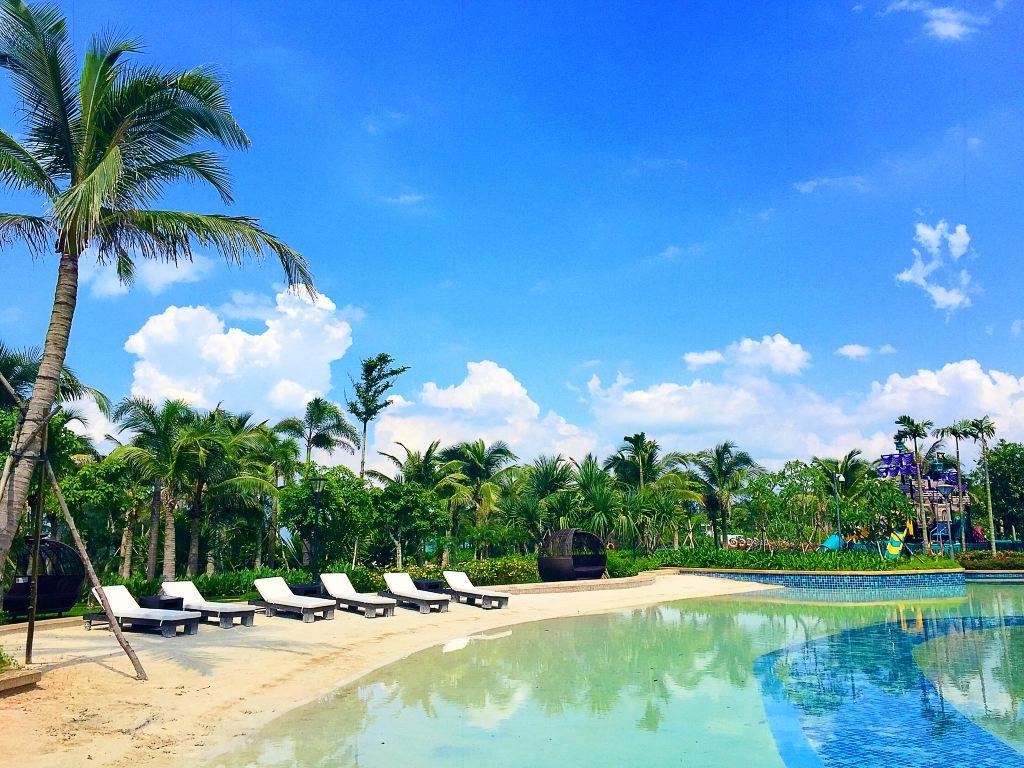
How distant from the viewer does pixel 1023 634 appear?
15.3 metres

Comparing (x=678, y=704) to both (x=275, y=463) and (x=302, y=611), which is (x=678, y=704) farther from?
(x=275, y=463)

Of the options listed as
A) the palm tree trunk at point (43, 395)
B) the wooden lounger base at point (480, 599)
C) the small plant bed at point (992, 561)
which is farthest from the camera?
the small plant bed at point (992, 561)

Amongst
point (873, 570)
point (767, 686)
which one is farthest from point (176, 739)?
point (873, 570)

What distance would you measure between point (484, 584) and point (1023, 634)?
45.9ft

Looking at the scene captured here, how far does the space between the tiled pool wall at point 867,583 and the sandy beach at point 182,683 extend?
1547cm

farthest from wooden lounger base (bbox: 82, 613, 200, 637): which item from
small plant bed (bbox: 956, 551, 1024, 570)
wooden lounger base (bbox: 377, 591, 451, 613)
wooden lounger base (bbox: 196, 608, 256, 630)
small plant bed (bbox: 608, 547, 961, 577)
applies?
small plant bed (bbox: 956, 551, 1024, 570)

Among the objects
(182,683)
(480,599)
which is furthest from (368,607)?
(182,683)

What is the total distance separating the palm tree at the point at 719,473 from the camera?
42.2 meters

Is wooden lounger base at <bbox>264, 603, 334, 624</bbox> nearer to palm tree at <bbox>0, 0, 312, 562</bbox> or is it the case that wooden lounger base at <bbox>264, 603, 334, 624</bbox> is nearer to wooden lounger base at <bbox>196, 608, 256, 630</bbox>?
wooden lounger base at <bbox>196, 608, 256, 630</bbox>

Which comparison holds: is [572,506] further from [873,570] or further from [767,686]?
[767,686]

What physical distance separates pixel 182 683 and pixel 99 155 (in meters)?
7.36

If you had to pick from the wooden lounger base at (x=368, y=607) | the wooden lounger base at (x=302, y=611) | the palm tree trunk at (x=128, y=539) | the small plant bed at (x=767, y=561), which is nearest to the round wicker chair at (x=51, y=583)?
the wooden lounger base at (x=302, y=611)

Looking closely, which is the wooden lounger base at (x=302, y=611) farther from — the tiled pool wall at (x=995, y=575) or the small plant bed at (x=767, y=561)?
the tiled pool wall at (x=995, y=575)

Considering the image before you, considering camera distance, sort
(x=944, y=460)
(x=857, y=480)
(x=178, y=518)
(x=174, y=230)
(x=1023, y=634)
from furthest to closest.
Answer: (x=944, y=460), (x=857, y=480), (x=178, y=518), (x=1023, y=634), (x=174, y=230)
